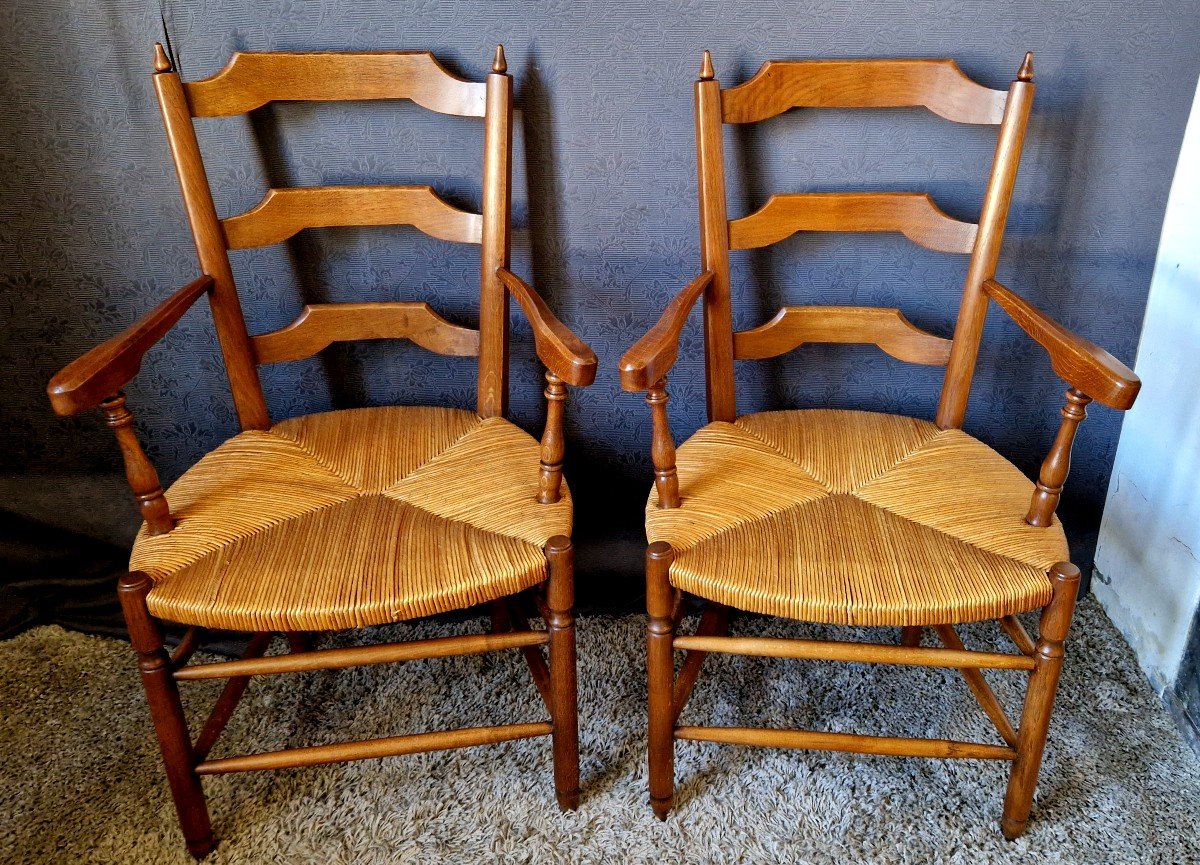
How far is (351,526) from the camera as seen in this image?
1267 mm

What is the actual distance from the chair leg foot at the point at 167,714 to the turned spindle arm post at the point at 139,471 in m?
0.09

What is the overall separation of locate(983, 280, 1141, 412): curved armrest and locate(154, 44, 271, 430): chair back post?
A: 3.84ft

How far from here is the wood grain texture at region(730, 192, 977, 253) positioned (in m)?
1.42

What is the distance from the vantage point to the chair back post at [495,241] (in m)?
1.38

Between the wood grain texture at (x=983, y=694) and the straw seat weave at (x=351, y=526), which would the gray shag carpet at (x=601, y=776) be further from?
the straw seat weave at (x=351, y=526)

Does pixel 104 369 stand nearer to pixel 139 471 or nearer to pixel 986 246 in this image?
pixel 139 471

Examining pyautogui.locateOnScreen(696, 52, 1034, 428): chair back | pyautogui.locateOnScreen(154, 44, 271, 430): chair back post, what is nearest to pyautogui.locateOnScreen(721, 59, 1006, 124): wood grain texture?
pyautogui.locateOnScreen(696, 52, 1034, 428): chair back

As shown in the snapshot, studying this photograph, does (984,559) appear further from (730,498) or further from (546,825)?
(546,825)

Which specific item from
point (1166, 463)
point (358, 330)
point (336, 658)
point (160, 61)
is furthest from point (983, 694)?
point (160, 61)

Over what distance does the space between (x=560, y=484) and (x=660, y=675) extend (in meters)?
0.30

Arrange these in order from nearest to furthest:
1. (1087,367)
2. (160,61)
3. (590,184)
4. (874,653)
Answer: (1087,367)
(874,653)
(160,61)
(590,184)

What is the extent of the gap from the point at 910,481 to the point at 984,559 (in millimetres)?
189

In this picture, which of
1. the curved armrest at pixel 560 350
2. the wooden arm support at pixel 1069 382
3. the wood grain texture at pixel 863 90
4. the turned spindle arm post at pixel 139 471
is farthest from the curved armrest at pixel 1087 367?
the turned spindle arm post at pixel 139 471

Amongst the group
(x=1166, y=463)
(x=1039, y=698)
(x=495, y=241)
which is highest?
(x=495, y=241)
